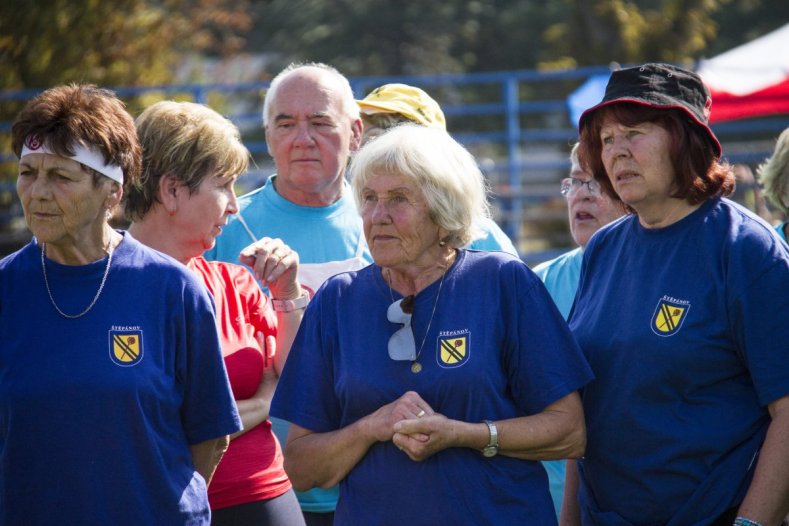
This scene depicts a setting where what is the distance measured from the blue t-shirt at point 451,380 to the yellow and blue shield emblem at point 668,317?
233 mm

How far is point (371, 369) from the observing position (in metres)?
2.99

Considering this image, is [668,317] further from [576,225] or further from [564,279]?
[576,225]

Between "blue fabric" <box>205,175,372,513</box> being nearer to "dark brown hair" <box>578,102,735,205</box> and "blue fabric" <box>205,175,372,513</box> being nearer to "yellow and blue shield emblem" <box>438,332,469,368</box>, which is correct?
"yellow and blue shield emblem" <box>438,332,469,368</box>

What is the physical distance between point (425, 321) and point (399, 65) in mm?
19670

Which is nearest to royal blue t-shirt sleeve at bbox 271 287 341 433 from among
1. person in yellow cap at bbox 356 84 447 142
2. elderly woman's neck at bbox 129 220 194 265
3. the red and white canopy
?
elderly woman's neck at bbox 129 220 194 265

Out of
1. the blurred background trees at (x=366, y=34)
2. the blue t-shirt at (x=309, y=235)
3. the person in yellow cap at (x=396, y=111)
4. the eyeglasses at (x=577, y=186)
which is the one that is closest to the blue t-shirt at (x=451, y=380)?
the blue t-shirt at (x=309, y=235)

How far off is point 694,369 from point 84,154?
1797 mm

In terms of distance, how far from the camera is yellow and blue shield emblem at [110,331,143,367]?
115 inches

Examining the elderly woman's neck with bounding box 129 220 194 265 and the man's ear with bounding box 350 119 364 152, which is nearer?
the elderly woman's neck with bounding box 129 220 194 265

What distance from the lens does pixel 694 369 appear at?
2898 millimetres

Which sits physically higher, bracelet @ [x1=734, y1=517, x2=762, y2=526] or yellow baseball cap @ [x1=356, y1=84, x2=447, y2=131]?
yellow baseball cap @ [x1=356, y1=84, x2=447, y2=131]

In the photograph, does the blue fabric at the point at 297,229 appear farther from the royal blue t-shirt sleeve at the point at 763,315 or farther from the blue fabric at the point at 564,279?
the royal blue t-shirt sleeve at the point at 763,315

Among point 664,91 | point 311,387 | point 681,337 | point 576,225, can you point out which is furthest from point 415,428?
point 576,225

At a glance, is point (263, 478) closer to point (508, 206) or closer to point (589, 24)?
point (508, 206)
